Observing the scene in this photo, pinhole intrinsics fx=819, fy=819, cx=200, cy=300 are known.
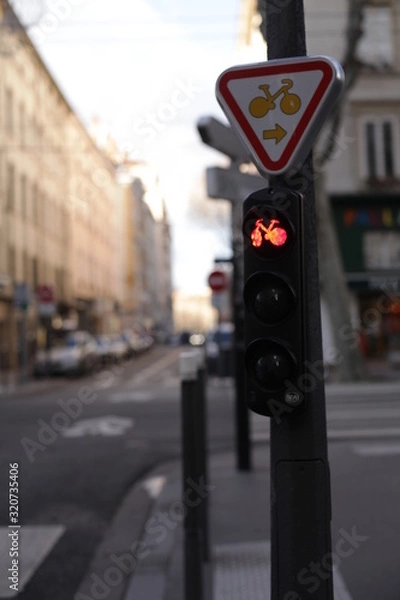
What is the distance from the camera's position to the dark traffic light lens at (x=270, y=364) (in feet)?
11.2

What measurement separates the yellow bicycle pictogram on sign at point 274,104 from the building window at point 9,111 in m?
29.8

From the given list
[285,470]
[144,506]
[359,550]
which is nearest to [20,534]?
[144,506]

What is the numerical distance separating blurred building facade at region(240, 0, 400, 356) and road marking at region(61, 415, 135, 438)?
16213mm

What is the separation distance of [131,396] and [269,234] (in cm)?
1565

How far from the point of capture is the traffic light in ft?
11.3

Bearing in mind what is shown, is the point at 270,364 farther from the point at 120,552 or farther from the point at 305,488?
the point at 120,552

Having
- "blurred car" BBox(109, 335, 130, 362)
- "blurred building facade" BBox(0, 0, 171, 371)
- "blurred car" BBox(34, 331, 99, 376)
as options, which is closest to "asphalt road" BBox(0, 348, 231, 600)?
"blurred car" BBox(34, 331, 99, 376)

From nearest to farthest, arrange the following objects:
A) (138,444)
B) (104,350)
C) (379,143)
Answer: (138,444) → (379,143) → (104,350)

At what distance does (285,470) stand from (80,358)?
84.1ft

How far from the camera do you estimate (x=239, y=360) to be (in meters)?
8.68

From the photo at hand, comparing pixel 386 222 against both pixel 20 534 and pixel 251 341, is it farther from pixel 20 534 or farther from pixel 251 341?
pixel 251 341

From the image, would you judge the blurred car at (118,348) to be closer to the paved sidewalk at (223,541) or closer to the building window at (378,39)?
the building window at (378,39)

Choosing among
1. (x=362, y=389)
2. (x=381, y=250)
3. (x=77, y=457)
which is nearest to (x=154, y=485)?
(x=77, y=457)

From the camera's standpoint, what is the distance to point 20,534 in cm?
648
